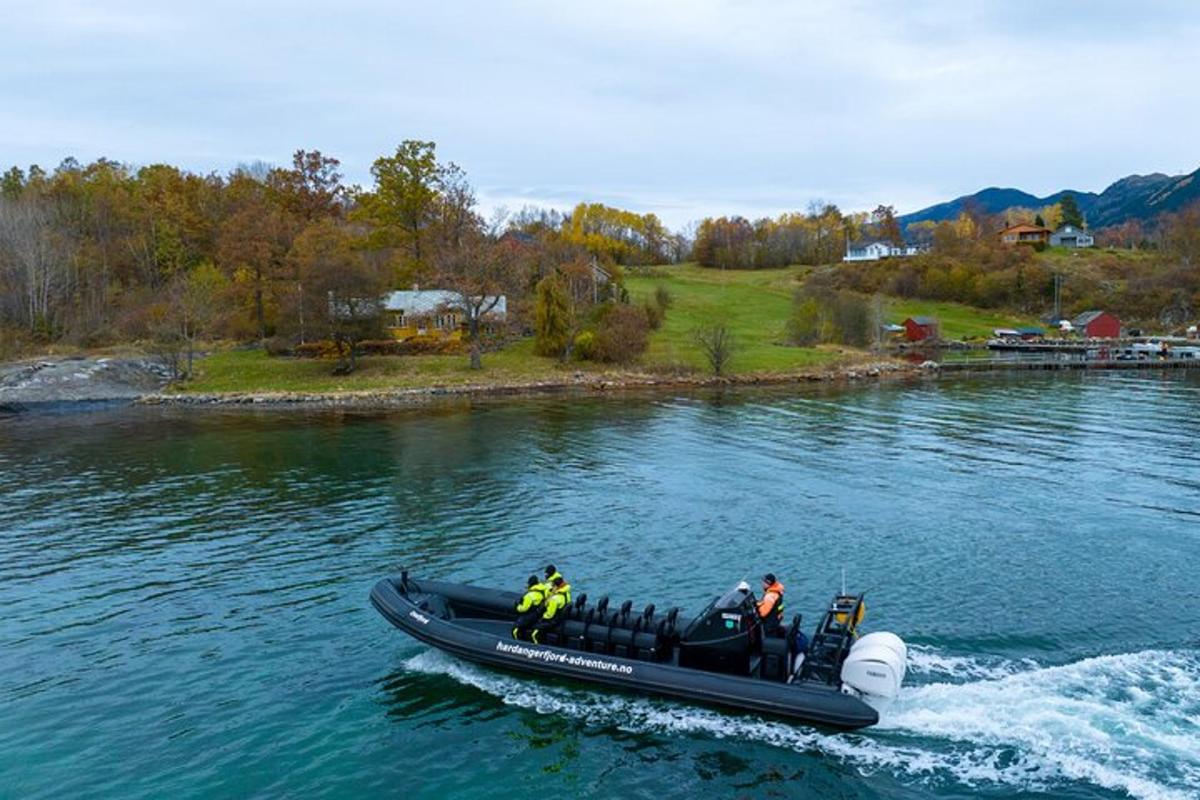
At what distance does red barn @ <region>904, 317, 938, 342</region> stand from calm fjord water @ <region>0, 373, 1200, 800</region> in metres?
57.1

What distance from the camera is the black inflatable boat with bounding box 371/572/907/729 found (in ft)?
52.9

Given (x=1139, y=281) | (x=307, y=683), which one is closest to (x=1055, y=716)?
(x=307, y=683)

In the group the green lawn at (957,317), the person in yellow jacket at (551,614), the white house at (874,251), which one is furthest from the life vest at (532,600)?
the white house at (874,251)

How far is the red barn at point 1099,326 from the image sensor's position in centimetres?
11044

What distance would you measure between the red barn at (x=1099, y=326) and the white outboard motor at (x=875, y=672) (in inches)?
4379

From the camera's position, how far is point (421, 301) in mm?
82500

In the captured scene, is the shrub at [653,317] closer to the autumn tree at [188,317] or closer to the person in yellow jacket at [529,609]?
the autumn tree at [188,317]

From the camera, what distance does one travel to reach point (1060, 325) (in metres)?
114

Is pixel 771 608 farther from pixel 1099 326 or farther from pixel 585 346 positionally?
pixel 1099 326

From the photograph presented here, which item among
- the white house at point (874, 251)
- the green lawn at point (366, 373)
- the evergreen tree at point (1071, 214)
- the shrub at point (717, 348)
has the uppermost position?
the evergreen tree at point (1071, 214)

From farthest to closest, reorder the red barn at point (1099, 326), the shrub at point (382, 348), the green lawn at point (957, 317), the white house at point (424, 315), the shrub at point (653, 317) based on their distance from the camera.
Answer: the green lawn at point (957, 317)
the red barn at point (1099, 326)
the shrub at point (653, 317)
the white house at point (424, 315)
the shrub at point (382, 348)

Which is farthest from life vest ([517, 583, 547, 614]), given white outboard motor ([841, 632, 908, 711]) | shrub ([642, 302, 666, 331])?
shrub ([642, 302, 666, 331])

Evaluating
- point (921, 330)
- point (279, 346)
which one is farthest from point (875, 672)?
point (921, 330)

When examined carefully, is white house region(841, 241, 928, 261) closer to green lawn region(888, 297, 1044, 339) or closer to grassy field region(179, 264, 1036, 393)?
green lawn region(888, 297, 1044, 339)
